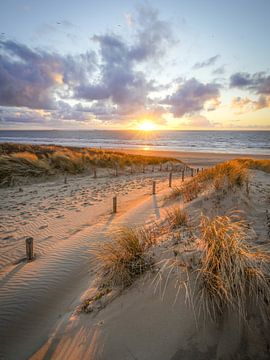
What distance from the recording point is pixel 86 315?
10.5ft

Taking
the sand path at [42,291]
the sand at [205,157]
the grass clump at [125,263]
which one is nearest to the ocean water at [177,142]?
the sand at [205,157]

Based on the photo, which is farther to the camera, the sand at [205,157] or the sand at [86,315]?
the sand at [205,157]

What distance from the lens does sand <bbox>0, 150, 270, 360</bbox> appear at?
94.7 inches

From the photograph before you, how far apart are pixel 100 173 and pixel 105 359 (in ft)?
61.3

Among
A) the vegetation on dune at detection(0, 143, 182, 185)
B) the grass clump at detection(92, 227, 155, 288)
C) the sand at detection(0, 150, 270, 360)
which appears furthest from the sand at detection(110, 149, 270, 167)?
the grass clump at detection(92, 227, 155, 288)

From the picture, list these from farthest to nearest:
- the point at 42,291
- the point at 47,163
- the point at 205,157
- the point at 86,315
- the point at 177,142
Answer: the point at 177,142, the point at 205,157, the point at 47,163, the point at 42,291, the point at 86,315

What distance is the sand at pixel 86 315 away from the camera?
240 cm

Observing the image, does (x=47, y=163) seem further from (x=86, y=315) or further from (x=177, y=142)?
(x=177, y=142)

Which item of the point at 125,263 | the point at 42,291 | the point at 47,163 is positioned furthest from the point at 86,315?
the point at 47,163

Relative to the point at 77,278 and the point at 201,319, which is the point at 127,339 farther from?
the point at 77,278

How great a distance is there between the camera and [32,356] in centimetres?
288

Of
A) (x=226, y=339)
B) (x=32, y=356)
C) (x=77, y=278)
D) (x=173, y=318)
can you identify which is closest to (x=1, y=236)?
(x=77, y=278)

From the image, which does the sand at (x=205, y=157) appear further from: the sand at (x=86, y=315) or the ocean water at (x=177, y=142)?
the sand at (x=86, y=315)

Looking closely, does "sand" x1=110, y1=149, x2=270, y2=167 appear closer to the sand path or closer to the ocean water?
the ocean water
